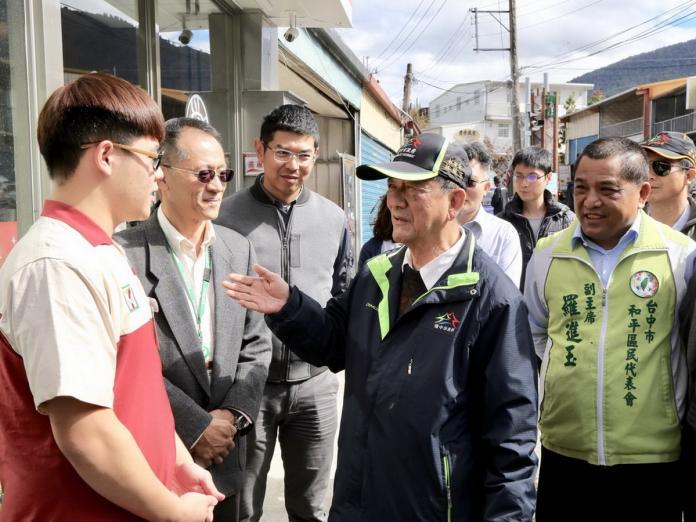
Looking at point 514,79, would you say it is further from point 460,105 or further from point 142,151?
point 460,105

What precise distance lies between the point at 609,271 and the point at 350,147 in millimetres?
9160

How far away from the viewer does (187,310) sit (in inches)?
94.8

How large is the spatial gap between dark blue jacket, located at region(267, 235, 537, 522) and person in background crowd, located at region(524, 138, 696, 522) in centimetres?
68

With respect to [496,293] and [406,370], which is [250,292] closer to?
[406,370]

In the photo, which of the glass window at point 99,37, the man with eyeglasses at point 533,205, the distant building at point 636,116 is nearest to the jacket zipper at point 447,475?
the glass window at point 99,37

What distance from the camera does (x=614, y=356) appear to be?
248 centimetres

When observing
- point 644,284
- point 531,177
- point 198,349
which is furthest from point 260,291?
point 531,177

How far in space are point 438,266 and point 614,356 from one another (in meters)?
0.92

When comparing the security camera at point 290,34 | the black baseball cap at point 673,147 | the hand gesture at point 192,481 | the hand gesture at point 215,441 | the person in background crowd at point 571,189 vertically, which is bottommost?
the hand gesture at point 215,441

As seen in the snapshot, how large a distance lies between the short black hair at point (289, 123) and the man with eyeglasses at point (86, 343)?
1.55m

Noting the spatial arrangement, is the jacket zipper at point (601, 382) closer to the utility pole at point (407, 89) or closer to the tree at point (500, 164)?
the tree at point (500, 164)

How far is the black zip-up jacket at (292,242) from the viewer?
10.1 feet

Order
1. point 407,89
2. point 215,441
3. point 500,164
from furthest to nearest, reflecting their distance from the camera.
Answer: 1. point 407,89
2. point 500,164
3. point 215,441

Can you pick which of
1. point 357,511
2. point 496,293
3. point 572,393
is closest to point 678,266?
point 572,393
